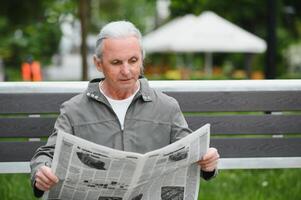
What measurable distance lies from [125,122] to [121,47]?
0.32 metres

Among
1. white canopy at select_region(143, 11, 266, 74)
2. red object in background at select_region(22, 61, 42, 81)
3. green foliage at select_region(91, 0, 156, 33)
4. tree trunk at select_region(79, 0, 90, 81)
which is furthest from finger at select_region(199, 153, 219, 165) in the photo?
green foliage at select_region(91, 0, 156, 33)

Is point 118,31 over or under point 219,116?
over

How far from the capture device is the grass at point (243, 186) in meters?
4.52

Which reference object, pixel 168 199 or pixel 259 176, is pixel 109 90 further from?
pixel 259 176

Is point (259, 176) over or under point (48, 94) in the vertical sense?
under

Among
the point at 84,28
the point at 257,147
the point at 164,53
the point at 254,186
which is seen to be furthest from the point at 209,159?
the point at 164,53

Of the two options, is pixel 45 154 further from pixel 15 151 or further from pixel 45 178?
pixel 15 151

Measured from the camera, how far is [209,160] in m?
2.75

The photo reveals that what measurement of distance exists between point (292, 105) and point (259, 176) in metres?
1.48

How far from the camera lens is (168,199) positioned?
9.28 ft

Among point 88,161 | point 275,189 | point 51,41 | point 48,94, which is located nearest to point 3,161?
point 48,94

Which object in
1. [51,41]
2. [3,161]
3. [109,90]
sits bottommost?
[51,41]

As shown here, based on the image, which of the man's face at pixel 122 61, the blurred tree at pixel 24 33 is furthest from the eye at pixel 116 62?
the blurred tree at pixel 24 33

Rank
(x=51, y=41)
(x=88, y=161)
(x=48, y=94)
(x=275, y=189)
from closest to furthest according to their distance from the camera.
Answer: (x=88, y=161)
(x=48, y=94)
(x=275, y=189)
(x=51, y=41)
